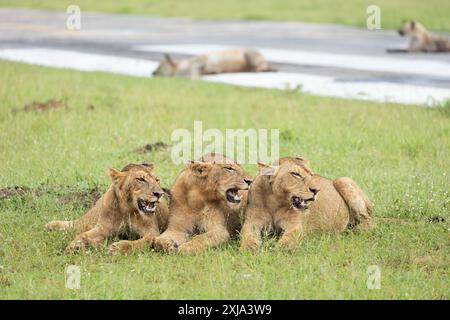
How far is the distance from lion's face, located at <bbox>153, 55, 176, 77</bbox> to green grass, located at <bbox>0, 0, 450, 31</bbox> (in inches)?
365

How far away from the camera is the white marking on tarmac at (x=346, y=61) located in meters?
18.6

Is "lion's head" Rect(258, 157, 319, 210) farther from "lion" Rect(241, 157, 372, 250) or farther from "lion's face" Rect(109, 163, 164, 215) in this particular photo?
"lion's face" Rect(109, 163, 164, 215)

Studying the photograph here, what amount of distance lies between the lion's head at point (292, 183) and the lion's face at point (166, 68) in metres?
10.8

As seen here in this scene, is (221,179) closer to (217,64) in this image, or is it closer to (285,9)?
(217,64)

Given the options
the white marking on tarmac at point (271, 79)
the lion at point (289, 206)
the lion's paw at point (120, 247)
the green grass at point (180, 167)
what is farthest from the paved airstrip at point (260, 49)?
the lion's paw at point (120, 247)

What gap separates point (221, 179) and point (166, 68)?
1087cm

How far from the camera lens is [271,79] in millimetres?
17797

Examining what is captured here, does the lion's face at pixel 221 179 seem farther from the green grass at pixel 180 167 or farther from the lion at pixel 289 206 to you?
the green grass at pixel 180 167

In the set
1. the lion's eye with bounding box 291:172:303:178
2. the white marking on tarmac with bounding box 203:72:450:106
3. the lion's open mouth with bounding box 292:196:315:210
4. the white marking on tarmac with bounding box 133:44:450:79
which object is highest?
the lion's eye with bounding box 291:172:303:178

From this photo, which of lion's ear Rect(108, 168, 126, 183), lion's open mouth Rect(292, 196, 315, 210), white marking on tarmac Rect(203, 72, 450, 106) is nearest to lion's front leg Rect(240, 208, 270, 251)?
lion's open mouth Rect(292, 196, 315, 210)

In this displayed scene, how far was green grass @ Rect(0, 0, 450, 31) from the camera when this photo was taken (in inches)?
1119
